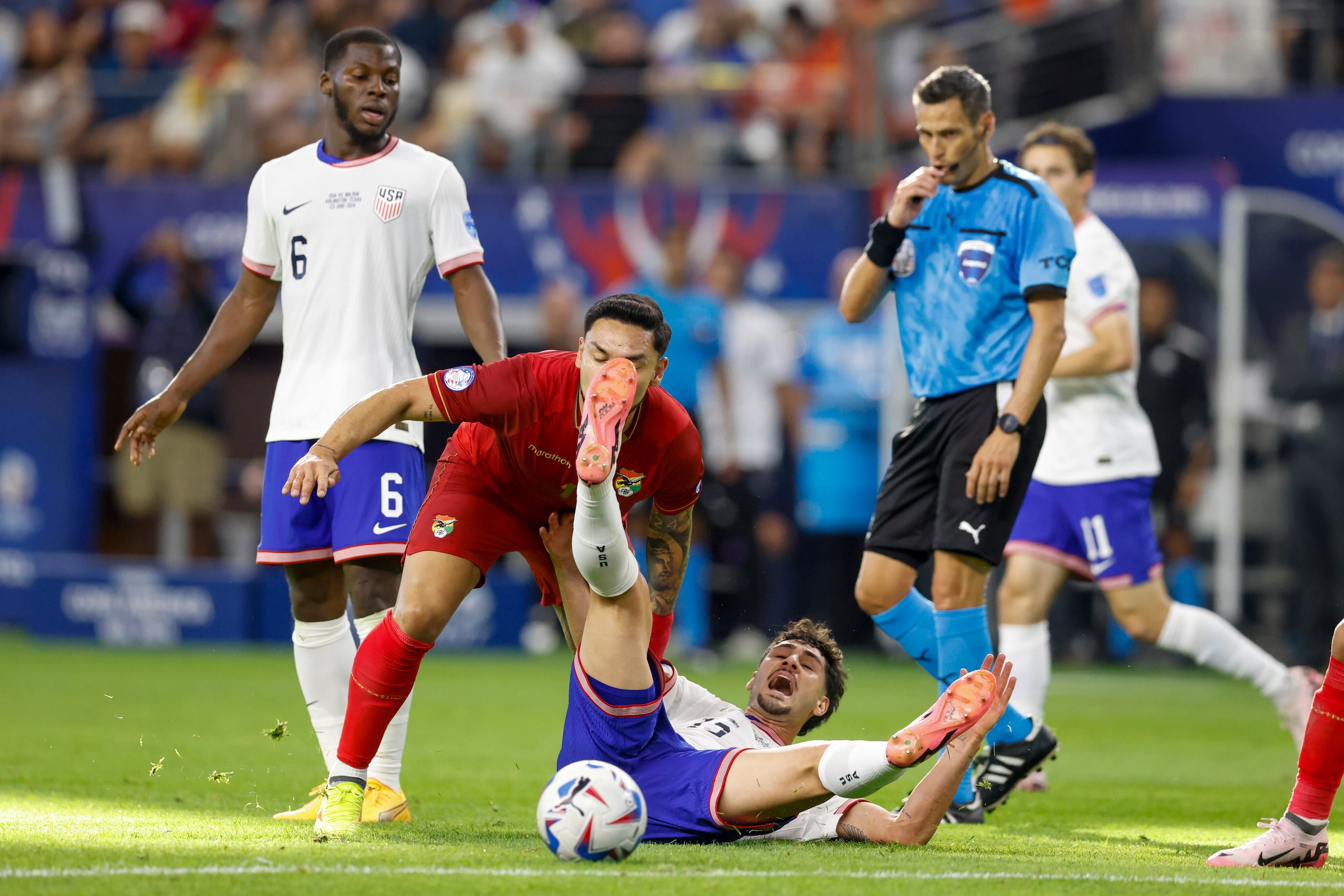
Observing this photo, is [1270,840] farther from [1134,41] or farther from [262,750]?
[1134,41]

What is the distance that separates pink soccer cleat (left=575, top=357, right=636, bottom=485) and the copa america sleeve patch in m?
0.59

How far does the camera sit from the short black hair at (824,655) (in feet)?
18.1

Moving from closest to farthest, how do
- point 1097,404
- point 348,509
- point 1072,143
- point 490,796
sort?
point 348,509
point 490,796
point 1072,143
point 1097,404

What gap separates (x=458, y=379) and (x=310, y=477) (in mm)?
543

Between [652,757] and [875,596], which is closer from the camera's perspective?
[652,757]

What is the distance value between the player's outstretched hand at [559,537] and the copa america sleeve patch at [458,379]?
21.7 inches

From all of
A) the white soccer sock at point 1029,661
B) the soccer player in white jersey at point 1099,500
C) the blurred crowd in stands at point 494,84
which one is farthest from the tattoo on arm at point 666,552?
the blurred crowd in stands at point 494,84

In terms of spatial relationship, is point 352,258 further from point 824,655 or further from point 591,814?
point 591,814

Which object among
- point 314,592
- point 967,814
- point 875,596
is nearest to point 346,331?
point 314,592

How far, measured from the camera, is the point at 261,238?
5844 mm

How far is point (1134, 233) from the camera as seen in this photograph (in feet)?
41.6

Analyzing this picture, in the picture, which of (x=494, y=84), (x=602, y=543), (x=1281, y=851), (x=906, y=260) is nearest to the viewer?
(x=602, y=543)

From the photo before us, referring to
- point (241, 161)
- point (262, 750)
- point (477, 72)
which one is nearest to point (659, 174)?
point (477, 72)

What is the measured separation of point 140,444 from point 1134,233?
8.93m
